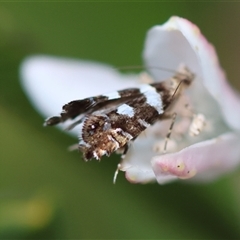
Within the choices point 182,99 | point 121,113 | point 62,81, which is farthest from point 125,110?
point 62,81

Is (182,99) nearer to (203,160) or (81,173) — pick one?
(203,160)

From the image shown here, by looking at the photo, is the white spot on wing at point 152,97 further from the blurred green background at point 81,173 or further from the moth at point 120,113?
the blurred green background at point 81,173

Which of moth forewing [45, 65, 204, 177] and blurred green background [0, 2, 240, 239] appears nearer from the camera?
moth forewing [45, 65, 204, 177]

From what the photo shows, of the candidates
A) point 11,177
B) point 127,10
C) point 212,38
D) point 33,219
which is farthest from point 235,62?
point 33,219

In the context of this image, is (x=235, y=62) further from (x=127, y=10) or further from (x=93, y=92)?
(x=93, y=92)

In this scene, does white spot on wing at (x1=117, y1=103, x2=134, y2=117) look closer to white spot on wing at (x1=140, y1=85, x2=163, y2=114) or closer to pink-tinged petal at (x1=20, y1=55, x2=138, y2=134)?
white spot on wing at (x1=140, y1=85, x2=163, y2=114)

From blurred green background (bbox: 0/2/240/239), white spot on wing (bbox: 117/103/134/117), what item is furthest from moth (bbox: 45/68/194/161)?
blurred green background (bbox: 0/2/240/239)
